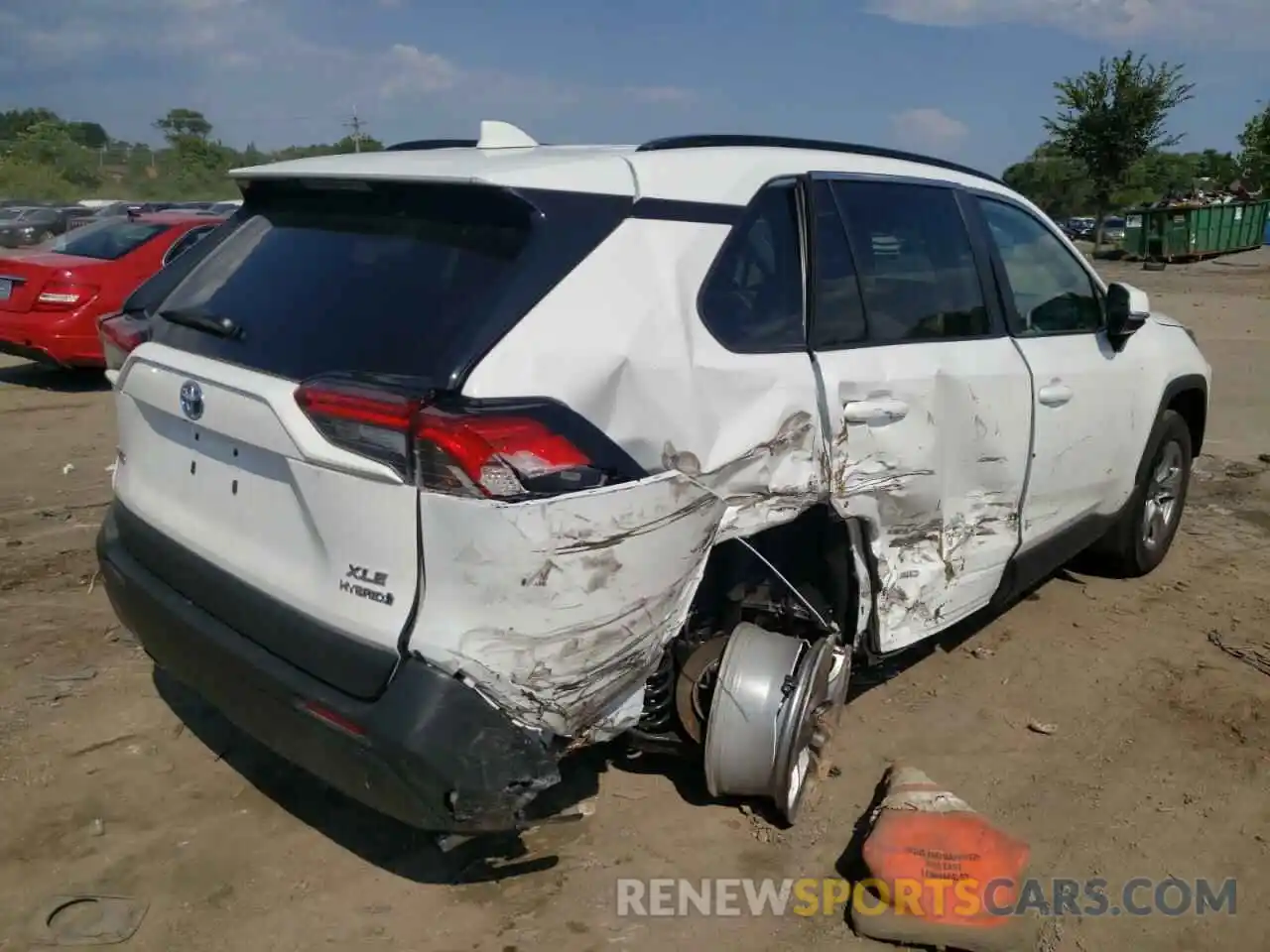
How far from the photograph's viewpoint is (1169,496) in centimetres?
557

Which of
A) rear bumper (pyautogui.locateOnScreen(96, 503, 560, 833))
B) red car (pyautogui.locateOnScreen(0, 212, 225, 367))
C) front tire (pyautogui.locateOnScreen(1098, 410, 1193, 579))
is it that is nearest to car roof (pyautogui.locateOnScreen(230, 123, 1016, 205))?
rear bumper (pyautogui.locateOnScreen(96, 503, 560, 833))

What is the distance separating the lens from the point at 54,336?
9484 millimetres

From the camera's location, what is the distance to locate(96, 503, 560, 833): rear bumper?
2438 mm

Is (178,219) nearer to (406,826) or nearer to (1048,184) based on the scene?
(406,826)

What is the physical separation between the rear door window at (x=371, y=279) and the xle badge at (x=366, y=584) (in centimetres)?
45

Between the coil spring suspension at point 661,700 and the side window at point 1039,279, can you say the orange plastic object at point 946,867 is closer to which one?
the coil spring suspension at point 661,700

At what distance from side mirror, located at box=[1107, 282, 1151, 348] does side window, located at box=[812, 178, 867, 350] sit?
1.67 m

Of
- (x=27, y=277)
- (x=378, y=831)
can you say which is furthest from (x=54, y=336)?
(x=378, y=831)

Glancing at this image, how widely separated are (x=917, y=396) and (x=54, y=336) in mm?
8373

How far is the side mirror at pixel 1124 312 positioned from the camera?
452 centimetres

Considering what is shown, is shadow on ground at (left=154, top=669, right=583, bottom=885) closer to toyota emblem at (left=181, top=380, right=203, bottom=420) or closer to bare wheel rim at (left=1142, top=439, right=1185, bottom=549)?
toyota emblem at (left=181, top=380, right=203, bottom=420)

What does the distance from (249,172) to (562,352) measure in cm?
137

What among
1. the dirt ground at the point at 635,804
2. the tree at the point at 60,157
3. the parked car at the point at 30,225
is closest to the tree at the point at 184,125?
the tree at the point at 60,157

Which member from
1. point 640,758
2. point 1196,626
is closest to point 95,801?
point 640,758
